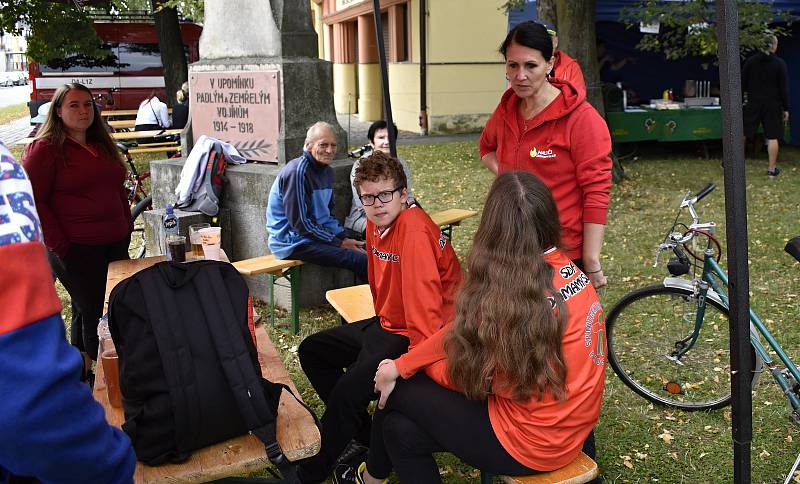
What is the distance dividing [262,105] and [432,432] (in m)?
3.60

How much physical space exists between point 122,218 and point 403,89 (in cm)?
1344

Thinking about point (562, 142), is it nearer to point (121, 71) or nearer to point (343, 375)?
point (343, 375)

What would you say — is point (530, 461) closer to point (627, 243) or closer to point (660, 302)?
point (660, 302)

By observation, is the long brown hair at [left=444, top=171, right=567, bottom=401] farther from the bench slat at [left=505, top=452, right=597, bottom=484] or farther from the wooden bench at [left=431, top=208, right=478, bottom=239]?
the wooden bench at [left=431, top=208, right=478, bottom=239]

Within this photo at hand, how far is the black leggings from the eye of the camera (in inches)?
87.6

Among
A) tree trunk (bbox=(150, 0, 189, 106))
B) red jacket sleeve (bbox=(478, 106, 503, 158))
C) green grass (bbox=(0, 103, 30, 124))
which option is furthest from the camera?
green grass (bbox=(0, 103, 30, 124))

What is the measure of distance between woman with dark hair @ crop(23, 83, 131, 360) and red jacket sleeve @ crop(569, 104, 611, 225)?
243 centimetres

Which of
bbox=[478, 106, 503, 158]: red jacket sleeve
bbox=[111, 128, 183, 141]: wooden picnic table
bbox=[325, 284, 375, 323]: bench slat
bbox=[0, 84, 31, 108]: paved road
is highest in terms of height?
bbox=[0, 84, 31, 108]: paved road

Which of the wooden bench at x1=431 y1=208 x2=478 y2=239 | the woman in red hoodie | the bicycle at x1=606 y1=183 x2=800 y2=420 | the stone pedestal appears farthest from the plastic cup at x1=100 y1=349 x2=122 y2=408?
the wooden bench at x1=431 y1=208 x2=478 y2=239

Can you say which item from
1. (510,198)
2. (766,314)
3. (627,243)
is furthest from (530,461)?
(627,243)

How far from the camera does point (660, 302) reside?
3641mm

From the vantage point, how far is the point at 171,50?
1391 cm

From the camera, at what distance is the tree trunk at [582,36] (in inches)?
364

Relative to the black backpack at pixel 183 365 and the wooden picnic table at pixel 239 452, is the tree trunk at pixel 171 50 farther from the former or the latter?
the black backpack at pixel 183 365
